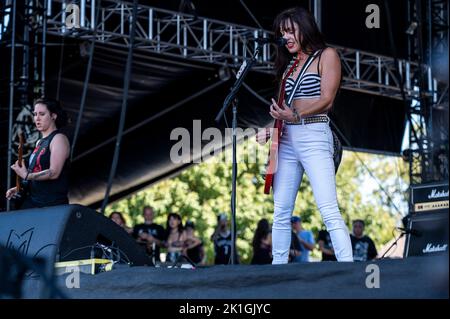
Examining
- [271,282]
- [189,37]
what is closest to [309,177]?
[271,282]

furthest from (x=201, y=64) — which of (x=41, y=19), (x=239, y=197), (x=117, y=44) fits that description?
(x=239, y=197)

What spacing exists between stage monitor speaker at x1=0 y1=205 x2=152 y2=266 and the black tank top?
60 centimetres

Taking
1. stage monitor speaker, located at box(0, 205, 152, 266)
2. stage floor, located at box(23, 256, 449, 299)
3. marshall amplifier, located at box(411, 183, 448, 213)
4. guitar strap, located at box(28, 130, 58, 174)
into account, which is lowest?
stage floor, located at box(23, 256, 449, 299)

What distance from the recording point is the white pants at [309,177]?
5.09 meters

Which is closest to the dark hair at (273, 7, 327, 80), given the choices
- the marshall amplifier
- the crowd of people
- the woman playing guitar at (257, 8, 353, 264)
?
the woman playing guitar at (257, 8, 353, 264)

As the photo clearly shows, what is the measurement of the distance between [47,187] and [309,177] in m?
1.96

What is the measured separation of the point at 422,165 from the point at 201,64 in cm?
332

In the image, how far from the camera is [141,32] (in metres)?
11.6

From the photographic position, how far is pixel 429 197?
8.70 m

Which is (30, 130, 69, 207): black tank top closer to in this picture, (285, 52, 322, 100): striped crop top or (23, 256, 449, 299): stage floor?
(23, 256, 449, 299): stage floor

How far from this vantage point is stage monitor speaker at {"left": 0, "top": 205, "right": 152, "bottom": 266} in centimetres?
514

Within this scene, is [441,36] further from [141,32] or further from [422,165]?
[141,32]

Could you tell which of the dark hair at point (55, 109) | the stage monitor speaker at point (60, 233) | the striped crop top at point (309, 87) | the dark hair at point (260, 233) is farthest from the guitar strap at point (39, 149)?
the dark hair at point (260, 233)
